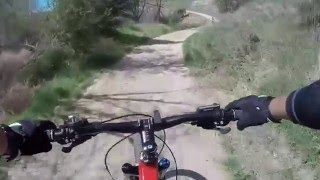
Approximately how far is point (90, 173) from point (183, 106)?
138 inches

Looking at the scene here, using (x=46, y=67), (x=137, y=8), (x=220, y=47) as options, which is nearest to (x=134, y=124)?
(x=46, y=67)

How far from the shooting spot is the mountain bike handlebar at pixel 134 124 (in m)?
1.94

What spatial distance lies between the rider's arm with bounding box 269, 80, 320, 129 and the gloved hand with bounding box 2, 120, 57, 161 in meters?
0.83

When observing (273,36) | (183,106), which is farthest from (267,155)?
(273,36)

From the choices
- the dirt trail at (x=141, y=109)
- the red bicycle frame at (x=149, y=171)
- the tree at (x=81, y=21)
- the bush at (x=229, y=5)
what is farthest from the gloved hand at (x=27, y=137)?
the bush at (x=229, y=5)

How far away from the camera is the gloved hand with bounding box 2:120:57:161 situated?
6.03ft

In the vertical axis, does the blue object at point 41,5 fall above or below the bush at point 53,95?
above

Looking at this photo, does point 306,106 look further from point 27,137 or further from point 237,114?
point 27,137

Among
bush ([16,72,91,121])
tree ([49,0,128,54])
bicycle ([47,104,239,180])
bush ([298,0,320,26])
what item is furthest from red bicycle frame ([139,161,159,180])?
tree ([49,0,128,54])

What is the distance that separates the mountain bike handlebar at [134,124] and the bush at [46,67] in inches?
337

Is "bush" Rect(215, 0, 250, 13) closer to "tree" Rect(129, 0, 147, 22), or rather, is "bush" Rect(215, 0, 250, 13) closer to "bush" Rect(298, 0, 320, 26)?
"bush" Rect(298, 0, 320, 26)

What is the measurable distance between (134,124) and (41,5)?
1078 cm

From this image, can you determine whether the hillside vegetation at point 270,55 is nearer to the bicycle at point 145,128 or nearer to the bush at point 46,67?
the bicycle at point 145,128

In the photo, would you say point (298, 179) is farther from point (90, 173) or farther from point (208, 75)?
point (208, 75)
